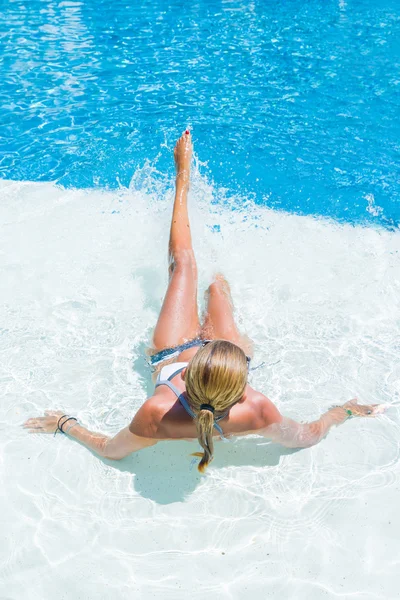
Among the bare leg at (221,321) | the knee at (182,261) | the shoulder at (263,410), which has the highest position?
the knee at (182,261)

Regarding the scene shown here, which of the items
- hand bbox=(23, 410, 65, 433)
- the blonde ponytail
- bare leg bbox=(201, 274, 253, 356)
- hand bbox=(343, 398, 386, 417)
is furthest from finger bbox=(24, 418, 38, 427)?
hand bbox=(343, 398, 386, 417)

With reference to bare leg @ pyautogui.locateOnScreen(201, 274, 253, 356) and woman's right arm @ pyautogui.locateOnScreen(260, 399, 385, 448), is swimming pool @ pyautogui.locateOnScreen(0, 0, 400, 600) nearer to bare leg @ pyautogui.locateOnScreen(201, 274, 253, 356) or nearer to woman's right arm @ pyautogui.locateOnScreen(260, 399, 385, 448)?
woman's right arm @ pyautogui.locateOnScreen(260, 399, 385, 448)

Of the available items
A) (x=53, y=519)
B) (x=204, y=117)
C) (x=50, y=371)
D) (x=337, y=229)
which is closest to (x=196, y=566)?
(x=53, y=519)

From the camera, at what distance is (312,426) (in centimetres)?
319

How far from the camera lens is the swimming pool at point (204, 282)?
2.74 m

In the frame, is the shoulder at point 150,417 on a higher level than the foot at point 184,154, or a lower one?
lower

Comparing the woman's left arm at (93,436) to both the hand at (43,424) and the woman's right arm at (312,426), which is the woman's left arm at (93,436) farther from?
the woman's right arm at (312,426)

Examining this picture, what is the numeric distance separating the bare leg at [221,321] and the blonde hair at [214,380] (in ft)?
3.86

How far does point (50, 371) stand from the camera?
145 inches

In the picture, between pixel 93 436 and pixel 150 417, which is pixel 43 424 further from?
pixel 150 417

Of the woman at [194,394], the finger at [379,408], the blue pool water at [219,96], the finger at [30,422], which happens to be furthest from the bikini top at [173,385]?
the blue pool water at [219,96]

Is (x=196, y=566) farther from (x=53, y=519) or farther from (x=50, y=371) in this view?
(x=50, y=371)

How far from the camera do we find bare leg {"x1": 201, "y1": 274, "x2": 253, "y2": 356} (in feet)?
11.6

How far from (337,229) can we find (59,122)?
386 cm
